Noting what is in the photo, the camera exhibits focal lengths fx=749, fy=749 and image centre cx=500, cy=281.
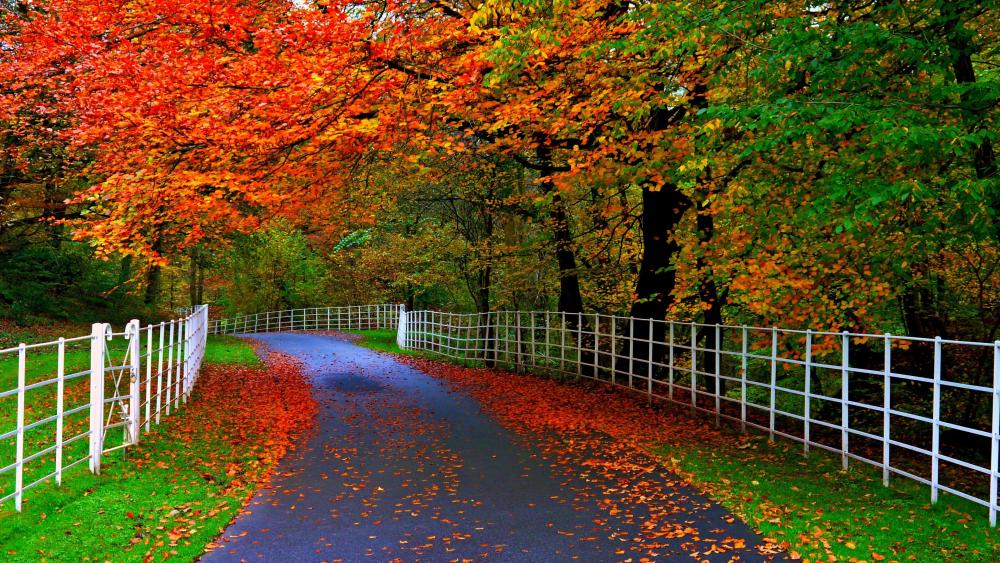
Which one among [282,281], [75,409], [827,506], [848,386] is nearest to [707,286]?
[848,386]

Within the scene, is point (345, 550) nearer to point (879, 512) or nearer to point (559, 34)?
point (879, 512)

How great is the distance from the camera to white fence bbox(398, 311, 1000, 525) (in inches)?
284

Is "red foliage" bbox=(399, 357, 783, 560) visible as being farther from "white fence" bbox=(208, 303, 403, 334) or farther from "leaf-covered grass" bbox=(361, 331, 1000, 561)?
"white fence" bbox=(208, 303, 403, 334)

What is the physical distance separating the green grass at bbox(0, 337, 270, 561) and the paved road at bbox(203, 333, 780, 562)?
36 cm

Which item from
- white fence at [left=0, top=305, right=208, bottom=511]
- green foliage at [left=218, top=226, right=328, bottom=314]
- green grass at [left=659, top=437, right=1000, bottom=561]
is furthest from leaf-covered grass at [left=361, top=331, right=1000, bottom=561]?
green foliage at [left=218, top=226, right=328, bottom=314]

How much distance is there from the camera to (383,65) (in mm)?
11594

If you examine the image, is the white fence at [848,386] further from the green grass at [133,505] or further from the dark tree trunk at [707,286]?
the green grass at [133,505]

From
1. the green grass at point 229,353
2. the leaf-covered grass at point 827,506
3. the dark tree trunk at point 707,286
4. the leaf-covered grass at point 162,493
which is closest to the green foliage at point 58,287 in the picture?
the green grass at point 229,353

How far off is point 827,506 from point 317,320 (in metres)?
38.9

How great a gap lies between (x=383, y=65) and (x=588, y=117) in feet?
11.5

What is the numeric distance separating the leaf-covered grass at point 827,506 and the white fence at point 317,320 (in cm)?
3274

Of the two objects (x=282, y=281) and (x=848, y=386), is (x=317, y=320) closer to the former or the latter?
(x=282, y=281)

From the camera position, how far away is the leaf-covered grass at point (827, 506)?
5.52 m

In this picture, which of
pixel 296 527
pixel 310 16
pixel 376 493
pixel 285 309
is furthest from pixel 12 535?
pixel 285 309
